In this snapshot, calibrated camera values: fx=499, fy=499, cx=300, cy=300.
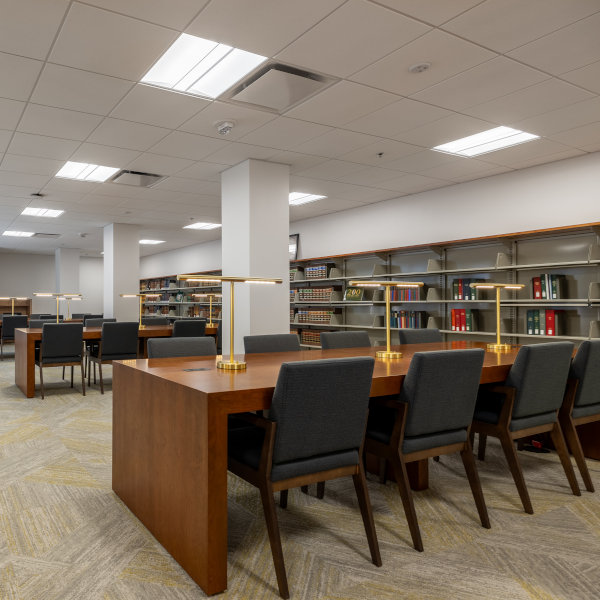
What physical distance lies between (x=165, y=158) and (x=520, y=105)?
340cm

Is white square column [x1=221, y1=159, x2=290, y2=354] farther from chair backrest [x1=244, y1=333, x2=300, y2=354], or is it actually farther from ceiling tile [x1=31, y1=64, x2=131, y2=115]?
ceiling tile [x1=31, y1=64, x2=131, y2=115]

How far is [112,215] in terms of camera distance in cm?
845

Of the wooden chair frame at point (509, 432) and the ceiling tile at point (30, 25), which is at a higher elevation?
the ceiling tile at point (30, 25)

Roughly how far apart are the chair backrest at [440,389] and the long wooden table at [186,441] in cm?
15

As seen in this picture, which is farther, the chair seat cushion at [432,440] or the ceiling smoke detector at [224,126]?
the ceiling smoke detector at [224,126]

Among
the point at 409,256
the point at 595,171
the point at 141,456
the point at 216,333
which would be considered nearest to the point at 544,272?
the point at 595,171

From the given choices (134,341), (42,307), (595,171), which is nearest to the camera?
(595,171)

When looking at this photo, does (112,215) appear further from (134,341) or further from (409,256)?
(409,256)

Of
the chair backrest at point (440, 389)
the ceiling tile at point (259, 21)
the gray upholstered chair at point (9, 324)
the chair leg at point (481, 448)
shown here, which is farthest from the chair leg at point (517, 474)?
the gray upholstered chair at point (9, 324)

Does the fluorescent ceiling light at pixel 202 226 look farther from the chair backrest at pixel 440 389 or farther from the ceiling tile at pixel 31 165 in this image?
the chair backrest at pixel 440 389

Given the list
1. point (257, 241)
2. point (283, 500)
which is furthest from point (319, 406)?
point (257, 241)

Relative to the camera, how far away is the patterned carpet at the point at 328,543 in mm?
1912

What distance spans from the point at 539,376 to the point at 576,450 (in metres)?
0.65

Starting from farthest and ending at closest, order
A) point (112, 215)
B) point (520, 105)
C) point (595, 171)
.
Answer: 1. point (112, 215)
2. point (595, 171)
3. point (520, 105)
